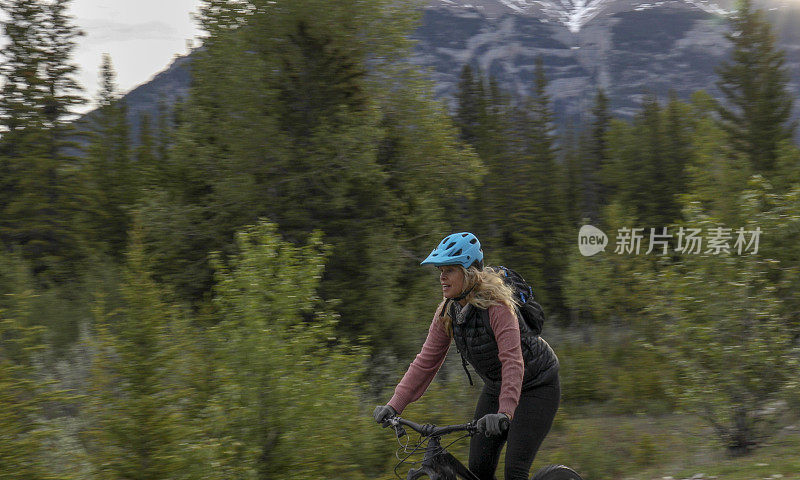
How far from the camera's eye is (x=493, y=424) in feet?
13.8

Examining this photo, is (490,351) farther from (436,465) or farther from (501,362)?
(436,465)

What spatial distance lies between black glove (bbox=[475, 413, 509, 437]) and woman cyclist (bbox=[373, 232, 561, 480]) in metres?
0.15

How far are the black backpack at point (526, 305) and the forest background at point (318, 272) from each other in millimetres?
3949

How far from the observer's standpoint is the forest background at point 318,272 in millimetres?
7559

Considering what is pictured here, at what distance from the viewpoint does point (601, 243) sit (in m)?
37.8

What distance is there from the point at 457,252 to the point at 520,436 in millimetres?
1298

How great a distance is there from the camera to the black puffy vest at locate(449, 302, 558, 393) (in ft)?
15.5

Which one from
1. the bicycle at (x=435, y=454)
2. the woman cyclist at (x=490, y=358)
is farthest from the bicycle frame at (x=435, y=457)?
the woman cyclist at (x=490, y=358)

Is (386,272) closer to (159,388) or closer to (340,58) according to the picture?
(340,58)

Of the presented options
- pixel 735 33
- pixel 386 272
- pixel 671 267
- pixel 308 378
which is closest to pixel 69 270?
pixel 386 272

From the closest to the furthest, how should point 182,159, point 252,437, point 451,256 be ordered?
point 451,256, point 252,437, point 182,159

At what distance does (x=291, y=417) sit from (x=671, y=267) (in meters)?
6.87

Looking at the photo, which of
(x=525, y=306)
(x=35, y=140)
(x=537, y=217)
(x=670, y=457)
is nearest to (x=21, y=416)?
(x=525, y=306)

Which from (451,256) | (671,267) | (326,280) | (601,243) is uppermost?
(451,256)
